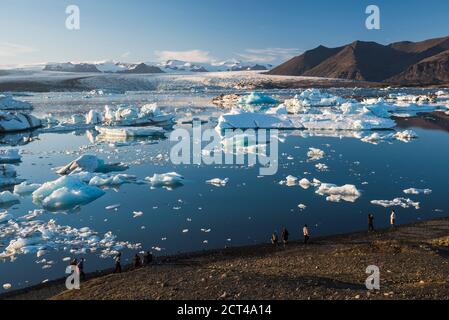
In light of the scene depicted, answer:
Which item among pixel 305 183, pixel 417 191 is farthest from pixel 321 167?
pixel 417 191

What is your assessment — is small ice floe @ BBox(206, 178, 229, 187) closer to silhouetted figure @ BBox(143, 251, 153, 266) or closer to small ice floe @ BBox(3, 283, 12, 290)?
silhouetted figure @ BBox(143, 251, 153, 266)

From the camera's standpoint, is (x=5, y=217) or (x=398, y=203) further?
(x=398, y=203)

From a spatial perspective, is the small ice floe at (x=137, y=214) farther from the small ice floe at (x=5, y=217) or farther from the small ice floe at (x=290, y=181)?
the small ice floe at (x=290, y=181)

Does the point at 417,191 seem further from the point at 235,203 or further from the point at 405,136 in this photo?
the point at 405,136

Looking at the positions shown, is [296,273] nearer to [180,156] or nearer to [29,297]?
[29,297]

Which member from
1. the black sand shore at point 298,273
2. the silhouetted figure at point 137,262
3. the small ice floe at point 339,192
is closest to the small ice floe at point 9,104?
the small ice floe at point 339,192

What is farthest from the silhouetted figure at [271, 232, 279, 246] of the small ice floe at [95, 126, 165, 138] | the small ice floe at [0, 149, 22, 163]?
the small ice floe at [95, 126, 165, 138]
